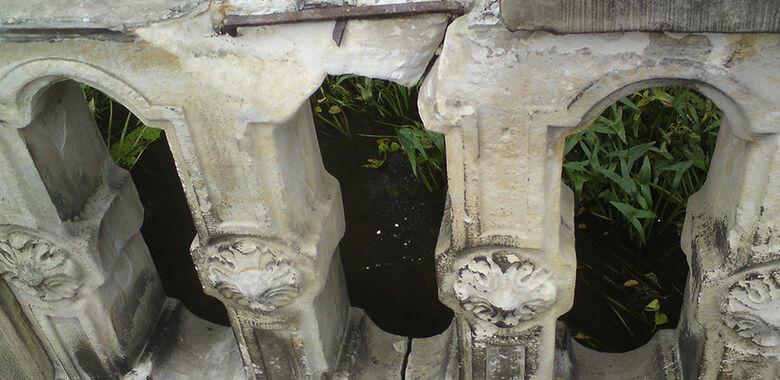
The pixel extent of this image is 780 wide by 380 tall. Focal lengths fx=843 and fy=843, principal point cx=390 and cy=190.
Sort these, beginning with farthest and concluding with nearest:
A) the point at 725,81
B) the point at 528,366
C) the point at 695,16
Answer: the point at 528,366, the point at 725,81, the point at 695,16

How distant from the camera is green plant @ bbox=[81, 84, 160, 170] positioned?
8.70ft

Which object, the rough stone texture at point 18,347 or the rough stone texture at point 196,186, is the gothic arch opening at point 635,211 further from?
the rough stone texture at point 18,347

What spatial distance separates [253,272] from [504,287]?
19.4 inches

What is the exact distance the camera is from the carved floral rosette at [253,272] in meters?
1.65

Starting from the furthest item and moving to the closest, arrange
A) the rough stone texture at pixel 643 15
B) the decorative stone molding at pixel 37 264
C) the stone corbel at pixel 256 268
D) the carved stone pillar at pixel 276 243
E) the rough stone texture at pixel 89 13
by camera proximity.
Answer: the decorative stone molding at pixel 37 264
the stone corbel at pixel 256 268
the carved stone pillar at pixel 276 243
the rough stone texture at pixel 89 13
the rough stone texture at pixel 643 15

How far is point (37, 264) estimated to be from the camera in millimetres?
1773

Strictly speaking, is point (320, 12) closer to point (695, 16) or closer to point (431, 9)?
point (431, 9)

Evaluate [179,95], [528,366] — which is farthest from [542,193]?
[179,95]

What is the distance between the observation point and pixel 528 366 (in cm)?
174

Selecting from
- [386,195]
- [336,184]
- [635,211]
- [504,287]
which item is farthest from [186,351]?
[635,211]

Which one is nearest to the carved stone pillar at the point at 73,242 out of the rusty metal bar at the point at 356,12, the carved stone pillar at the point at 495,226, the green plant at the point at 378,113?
the rusty metal bar at the point at 356,12

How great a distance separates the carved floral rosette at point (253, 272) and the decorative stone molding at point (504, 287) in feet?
1.11

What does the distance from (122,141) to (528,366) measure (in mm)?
1540

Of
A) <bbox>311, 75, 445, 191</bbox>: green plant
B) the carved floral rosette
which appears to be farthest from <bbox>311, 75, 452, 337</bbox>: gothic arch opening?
the carved floral rosette
